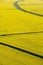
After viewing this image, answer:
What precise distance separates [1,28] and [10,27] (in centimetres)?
16

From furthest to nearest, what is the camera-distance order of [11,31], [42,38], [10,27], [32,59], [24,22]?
[24,22] → [10,27] → [11,31] → [42,38] → [32,59]

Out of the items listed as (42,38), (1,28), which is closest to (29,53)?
(42,38)

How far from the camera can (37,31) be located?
Answer: 2.89m

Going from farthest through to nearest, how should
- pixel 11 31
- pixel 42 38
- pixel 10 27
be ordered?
pixel 10 27
pixel 11 31
pixel 42 38

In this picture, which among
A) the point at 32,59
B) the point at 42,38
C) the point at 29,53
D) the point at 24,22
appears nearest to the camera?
the point at 32,59

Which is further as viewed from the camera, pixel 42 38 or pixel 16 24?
pixel 16 24

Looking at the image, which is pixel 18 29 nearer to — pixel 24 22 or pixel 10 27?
pixel 10 27

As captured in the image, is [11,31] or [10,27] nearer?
[11,31]

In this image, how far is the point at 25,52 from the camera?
7.08 feet

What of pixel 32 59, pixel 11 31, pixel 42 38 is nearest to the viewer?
pixel 32 59

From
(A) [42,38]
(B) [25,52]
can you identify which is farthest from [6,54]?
(A) [42,38]

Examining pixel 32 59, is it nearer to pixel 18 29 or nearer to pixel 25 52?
pixel 25 52

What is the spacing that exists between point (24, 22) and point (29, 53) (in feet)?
4.34

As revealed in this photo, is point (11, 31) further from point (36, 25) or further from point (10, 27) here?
point (36, 25)
